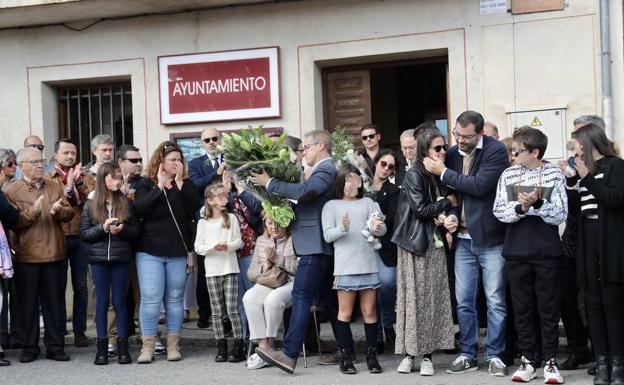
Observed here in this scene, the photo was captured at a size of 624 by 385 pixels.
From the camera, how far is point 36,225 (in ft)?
29.9

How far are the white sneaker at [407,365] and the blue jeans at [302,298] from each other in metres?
0.87

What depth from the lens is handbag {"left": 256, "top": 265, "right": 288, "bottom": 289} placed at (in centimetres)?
866

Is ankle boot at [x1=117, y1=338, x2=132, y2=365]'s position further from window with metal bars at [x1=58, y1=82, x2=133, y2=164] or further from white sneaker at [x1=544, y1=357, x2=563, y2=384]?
window with metal bars at [x1=58, y1=82, x2=133, y2=164]

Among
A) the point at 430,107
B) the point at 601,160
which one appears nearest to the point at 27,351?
the point at 601,160

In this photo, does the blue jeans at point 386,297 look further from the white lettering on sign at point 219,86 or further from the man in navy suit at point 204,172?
the white lettering on sign at point 219,86

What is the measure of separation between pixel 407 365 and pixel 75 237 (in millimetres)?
3901

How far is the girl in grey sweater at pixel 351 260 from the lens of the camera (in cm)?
800

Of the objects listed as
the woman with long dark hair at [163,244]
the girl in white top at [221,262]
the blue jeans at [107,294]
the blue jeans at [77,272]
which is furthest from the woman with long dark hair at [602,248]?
the blue jeans at [77,272]

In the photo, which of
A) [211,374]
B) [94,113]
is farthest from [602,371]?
[94,113]

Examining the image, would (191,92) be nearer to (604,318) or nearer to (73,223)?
(73,223)

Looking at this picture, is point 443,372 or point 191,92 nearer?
point 443,372

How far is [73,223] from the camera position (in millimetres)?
9742

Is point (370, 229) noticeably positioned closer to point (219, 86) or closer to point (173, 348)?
point (173, 348)

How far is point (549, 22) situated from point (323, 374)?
5458 millimetres
